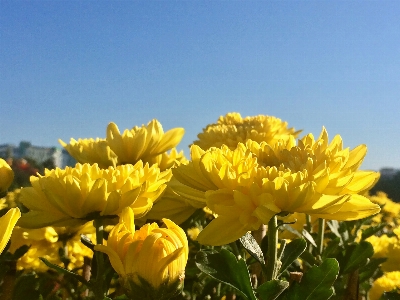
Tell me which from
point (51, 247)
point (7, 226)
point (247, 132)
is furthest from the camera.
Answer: point (247, 132)

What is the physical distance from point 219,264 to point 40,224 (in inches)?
12.8

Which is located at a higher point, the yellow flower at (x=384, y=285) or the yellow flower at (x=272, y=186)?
the yellow flower at (x=272, y=186)

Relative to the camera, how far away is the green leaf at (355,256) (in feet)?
2.72

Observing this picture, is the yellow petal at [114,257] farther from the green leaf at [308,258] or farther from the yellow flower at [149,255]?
the green leaf at [308,258]

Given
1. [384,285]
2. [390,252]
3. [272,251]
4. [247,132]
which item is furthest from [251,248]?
[247,132]

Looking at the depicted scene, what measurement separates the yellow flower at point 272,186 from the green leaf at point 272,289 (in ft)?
0.23

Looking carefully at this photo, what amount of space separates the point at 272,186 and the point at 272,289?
124 mm

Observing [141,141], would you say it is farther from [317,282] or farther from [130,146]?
[317,282]

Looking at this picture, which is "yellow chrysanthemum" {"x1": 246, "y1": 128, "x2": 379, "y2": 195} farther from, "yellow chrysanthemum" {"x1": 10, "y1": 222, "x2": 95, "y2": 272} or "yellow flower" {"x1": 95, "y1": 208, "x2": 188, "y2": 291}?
"yellow chrysanthemum" {"x1": 10, "y1": 222, "x2": 95, "y2": 272}

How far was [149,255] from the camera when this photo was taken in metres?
0.54

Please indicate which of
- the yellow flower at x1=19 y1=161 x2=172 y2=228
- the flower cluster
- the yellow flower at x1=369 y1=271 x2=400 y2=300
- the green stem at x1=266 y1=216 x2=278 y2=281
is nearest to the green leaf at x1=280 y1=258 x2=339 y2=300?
the green stem at x1=266 y1=216 x2=278 y2=281

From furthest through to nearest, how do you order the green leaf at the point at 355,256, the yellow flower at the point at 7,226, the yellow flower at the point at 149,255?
the green leaf at the point at 355,256 < the yellow flower at the point at 149,255 < the yellow flower at the point at 7,226

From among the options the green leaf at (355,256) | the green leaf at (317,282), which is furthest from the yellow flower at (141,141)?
the green leaf at (317,282)

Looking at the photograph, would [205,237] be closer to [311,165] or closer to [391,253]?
[311,165]
